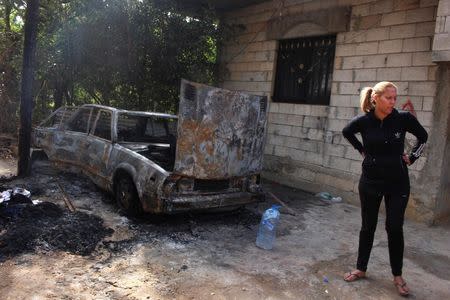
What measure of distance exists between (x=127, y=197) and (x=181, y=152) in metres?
1.10

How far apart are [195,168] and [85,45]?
5381 millimetres

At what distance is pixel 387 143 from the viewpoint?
11.7ft

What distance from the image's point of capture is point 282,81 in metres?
8.83

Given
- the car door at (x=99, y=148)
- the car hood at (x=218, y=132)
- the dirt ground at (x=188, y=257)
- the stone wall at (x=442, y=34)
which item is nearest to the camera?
the dirt ground at (x=188, y=257)

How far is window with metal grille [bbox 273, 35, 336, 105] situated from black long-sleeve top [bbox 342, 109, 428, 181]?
4282 millimetres

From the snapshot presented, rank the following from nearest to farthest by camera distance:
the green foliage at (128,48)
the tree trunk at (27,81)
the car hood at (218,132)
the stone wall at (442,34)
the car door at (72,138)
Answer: the car hood at (218,132), the stone wall at (442,34), the car door at (72,138), the tree trunk at (27,81), the green foliage at (128,48)

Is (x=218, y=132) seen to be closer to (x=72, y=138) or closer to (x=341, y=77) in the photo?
(x=72, y=138)

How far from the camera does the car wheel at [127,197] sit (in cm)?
532

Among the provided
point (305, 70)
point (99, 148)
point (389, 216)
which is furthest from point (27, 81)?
point (389, 216)

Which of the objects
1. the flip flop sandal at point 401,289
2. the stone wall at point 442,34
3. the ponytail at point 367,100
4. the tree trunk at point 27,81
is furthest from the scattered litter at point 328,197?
the tree trunk at point 27,81

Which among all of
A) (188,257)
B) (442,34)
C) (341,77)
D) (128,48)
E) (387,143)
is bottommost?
(188,257)

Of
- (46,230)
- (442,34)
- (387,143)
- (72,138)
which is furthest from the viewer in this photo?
(72,138)

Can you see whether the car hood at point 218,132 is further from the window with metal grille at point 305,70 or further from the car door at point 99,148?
the window with metal grille at point 305,70

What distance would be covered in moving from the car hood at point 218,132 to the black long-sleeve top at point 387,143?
1.95 meters
